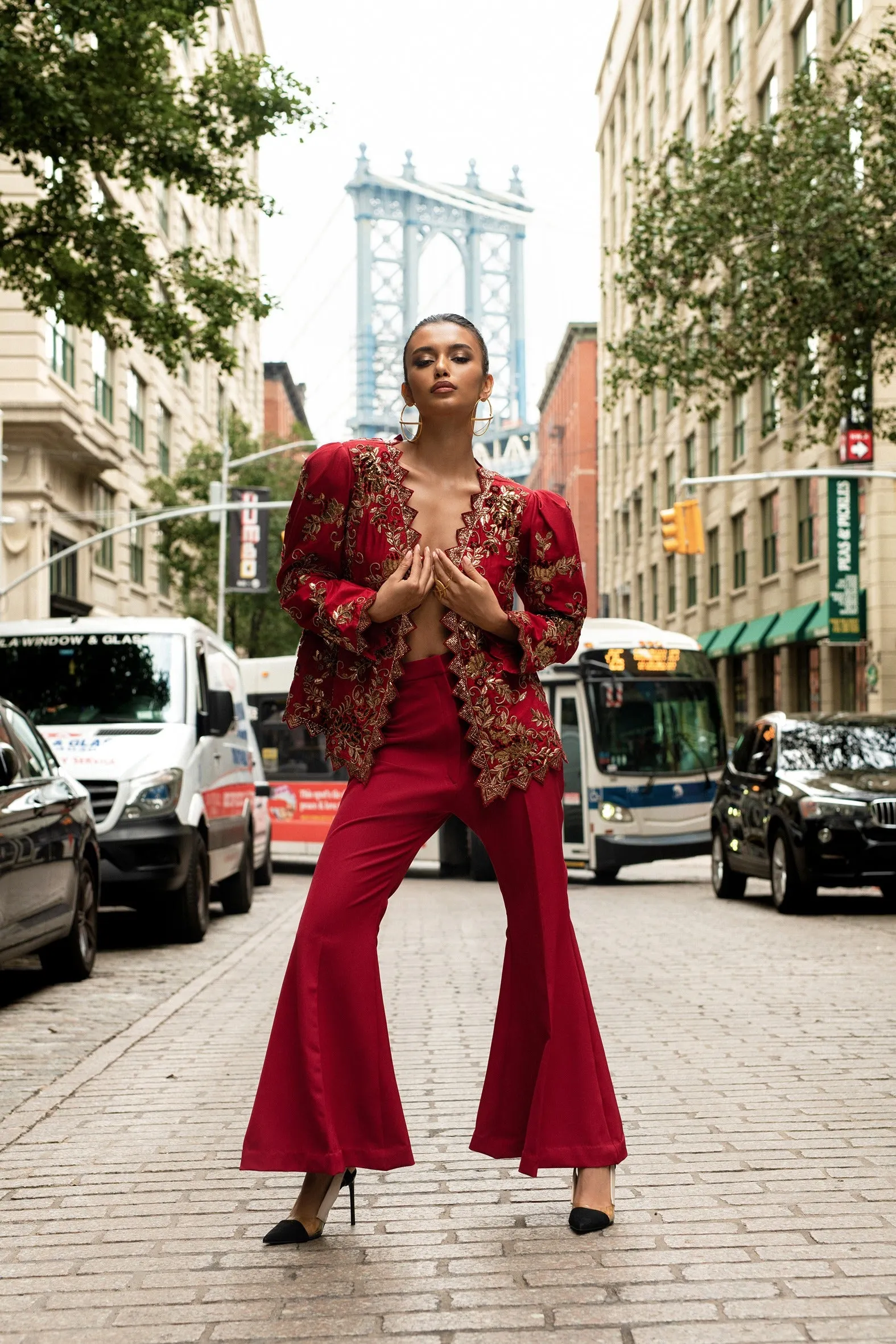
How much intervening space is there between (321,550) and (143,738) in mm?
8210

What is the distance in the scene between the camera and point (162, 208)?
46.9 m

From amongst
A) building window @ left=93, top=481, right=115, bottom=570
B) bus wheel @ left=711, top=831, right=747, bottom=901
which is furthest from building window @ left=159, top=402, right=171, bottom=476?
bus wheel @ left=711, top=831, right=747, bottom=901

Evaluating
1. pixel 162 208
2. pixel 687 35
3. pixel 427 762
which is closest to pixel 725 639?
pixel 162 208

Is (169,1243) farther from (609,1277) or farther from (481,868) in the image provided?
(481,868)

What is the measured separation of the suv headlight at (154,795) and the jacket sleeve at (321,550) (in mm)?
7596

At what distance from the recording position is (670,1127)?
5301 millimetres

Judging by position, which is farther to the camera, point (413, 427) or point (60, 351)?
point (60, 351)

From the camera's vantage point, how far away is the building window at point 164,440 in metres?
46.4

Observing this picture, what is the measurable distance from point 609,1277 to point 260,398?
7376 cm

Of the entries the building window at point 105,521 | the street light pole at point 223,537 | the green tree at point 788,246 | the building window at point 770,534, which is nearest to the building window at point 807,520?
the building window at point 770,534

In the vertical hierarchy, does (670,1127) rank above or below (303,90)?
below

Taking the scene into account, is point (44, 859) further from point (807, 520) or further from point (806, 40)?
point (806, 40)

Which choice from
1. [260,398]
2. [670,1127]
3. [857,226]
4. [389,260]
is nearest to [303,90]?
[857,226]

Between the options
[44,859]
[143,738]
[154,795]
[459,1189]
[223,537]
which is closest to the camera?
[459,1189]
